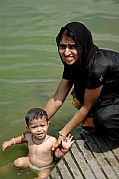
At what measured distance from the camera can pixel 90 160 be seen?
170 inches

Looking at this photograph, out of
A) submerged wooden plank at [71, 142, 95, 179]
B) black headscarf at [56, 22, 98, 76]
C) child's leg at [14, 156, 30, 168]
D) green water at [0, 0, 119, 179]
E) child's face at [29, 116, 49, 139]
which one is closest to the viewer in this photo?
black headscarf at [56, 22, 98, 76]

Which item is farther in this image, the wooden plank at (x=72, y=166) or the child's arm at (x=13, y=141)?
the child's arm at (x=13, y=141)

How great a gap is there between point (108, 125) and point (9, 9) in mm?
7112

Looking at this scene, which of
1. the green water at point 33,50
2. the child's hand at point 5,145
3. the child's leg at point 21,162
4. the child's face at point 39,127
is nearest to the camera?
the child's face at point 39,127

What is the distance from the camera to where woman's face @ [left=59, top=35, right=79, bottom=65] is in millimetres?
4070

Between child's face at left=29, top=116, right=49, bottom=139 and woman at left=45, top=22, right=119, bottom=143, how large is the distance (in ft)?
0.69

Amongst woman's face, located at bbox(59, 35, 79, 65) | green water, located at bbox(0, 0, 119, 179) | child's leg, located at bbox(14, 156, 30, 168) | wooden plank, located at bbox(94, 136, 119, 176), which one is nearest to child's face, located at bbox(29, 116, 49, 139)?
child's leg, located at bbox(14, 156, 30, 168)

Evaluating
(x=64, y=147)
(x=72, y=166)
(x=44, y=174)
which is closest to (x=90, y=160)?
(x=72, y=166)

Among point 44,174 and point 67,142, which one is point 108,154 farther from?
point 44,174

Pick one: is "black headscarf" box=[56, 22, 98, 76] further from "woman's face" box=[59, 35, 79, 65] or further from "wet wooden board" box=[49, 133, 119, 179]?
"wet wooden board" box=[49, 133, 119, 179]

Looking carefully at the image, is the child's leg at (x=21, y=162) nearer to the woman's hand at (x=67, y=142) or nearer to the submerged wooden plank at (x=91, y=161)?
the woman's hand at (x=67, y=142)

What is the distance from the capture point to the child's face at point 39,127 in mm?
4449

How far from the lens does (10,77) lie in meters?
7.14

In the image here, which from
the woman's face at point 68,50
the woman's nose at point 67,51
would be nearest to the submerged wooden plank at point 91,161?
the woman's face at point 68,50
